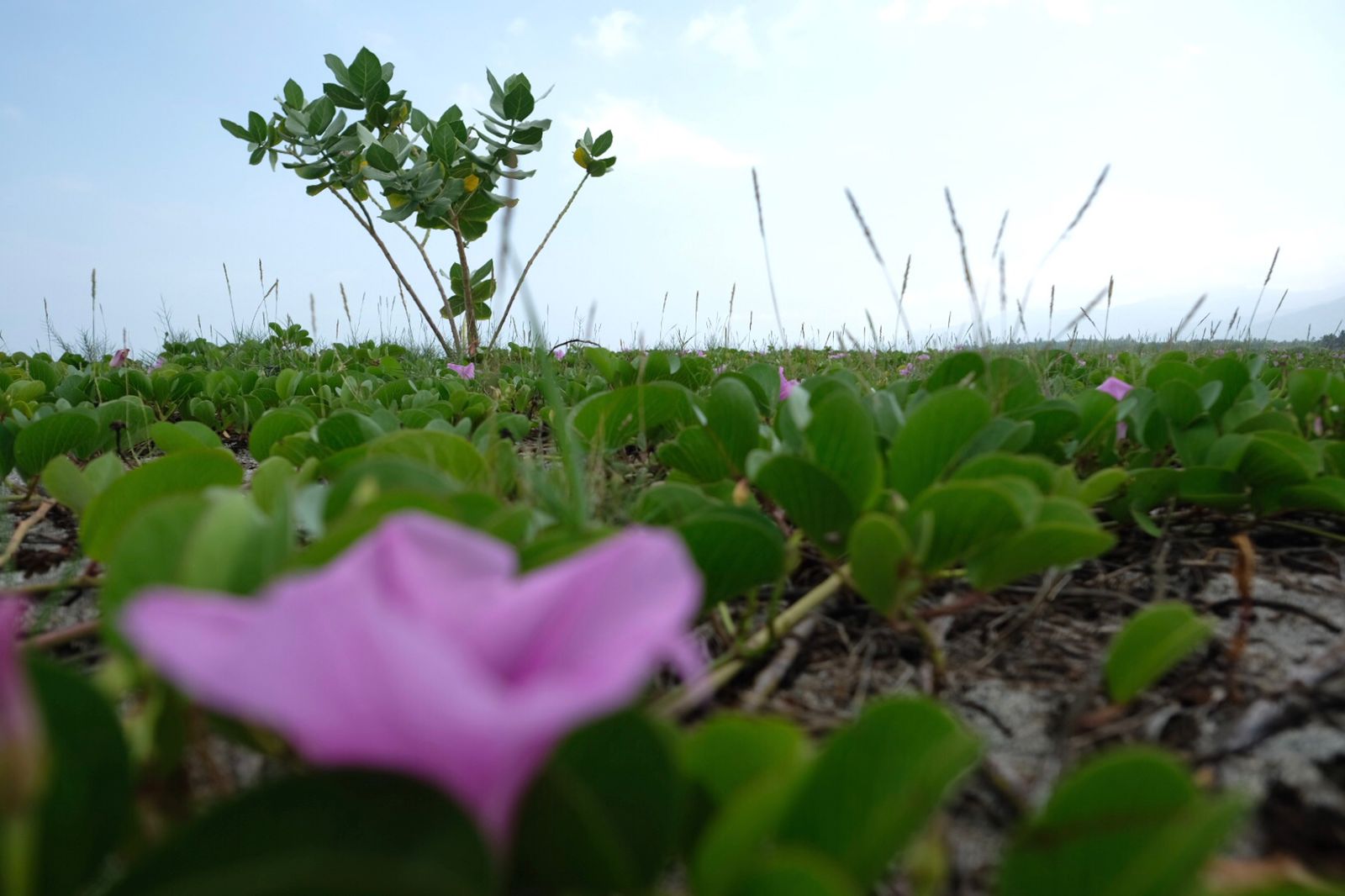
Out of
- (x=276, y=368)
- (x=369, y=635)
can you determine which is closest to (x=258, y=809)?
(x=369, y=635)

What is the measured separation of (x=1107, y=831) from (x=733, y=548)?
1.27 ft

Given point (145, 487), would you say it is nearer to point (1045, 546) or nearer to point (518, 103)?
point (1045, 546)

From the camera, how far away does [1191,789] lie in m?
0.52

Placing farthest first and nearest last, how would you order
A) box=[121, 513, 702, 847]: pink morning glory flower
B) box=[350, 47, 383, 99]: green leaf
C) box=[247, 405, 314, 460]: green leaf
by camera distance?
box=[350, 47, 383, 99]: green leaf
box=[247, 405, 314, 460]: green leaf
box=[121, 513, 702, 847]: pink morning glory flower

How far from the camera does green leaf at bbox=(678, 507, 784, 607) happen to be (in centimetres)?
81

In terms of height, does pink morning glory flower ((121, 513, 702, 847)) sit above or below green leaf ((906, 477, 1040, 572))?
above

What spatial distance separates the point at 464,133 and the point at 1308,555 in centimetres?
571

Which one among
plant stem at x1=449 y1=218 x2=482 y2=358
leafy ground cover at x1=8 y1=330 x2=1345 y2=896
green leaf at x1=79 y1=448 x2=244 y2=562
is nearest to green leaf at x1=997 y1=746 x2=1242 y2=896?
leafy ground cover at x1=8 y1=330 x2=1345 y2=896

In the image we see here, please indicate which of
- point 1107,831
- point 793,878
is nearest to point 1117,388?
point 1107,831

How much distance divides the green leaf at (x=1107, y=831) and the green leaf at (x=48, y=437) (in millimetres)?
1718

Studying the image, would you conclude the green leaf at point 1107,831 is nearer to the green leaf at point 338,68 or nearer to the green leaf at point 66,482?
the green leaf at point 66,482

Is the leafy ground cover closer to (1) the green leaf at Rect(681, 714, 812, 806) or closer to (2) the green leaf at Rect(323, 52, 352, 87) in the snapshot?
(1) the green leaf at Rect(681, 714, 812, 806)

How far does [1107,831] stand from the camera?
523mm

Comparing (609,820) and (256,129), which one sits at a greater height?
(256,129)
